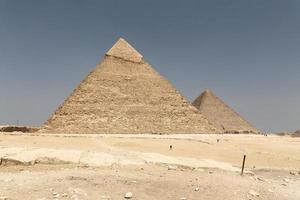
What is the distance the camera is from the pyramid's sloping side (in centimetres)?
4469

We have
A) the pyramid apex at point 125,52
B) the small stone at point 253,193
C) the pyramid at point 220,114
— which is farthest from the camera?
the pyramid at point 220,114

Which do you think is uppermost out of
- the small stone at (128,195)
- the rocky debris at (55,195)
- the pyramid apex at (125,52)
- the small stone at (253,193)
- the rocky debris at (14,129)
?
the pyramid apex at (125,52)

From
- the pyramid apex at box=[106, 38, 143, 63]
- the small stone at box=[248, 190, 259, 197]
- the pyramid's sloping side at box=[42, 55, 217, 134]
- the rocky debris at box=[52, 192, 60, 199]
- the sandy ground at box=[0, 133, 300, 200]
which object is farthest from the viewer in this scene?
the pyramid apex at box=[106, 38, 143, 63]

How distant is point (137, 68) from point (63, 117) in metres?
14.7

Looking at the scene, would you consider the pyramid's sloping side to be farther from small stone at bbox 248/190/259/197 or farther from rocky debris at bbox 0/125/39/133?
small stone at bbox 248/190/259/197

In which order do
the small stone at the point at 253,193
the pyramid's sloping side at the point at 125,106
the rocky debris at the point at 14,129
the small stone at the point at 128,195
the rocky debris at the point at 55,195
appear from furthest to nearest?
the pyramid's sloping side at the point at 125,106 → the rocky debris at the point at 14,129 → the small stone at the point at 253,193 → the small stone at the point at 128,195 → the rocky debris at the point at 55,195

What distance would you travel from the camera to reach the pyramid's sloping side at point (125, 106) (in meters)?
44.7

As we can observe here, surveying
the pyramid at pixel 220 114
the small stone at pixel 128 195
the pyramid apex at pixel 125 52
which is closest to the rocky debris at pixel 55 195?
the small stone at pixel 128 195

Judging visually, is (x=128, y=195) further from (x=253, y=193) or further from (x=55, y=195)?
(x=253, y=193)

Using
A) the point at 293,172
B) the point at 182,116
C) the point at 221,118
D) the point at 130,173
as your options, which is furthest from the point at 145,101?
the point at 130,173

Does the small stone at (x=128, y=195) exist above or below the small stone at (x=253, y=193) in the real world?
below

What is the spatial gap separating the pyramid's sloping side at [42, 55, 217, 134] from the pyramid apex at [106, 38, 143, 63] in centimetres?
85

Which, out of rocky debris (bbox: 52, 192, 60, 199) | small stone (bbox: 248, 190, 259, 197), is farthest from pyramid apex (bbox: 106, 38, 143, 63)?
rocky debris (bbox: 52, 192, 60, 199)

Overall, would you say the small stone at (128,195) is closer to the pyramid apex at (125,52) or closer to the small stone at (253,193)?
the small stone at (253,193)
